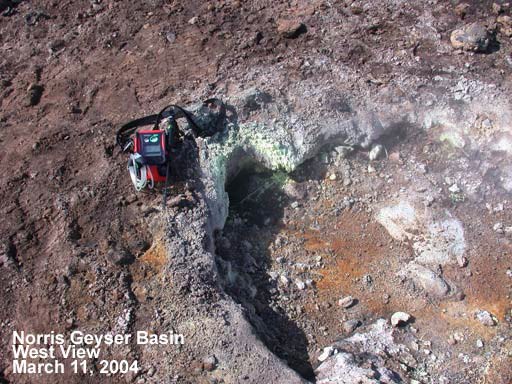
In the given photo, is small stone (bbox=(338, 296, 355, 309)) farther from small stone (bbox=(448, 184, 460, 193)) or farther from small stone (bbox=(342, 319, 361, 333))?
small stone (bbox=(448, 184, 460, 193))

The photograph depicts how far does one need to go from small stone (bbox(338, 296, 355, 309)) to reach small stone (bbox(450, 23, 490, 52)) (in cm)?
354

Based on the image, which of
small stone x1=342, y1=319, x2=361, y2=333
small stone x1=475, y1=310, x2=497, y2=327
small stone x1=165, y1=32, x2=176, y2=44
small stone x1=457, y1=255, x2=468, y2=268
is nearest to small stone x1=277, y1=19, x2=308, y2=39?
small stone x1=165, y1=32, x2=176, y2=44

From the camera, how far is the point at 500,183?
19.9ft

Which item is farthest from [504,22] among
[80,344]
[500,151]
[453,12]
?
[80,344]

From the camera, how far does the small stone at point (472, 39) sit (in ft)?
22.0

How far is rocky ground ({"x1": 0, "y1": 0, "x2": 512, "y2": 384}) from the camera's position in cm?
479

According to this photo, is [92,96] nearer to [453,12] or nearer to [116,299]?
[116,299]

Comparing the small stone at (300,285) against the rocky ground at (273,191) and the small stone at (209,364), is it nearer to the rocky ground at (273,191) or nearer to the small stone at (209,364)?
the rocky ground at (273,191)

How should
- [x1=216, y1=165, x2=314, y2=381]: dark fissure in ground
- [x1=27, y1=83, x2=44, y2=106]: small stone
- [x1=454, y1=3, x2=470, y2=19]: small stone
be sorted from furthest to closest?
1. [x1=454, y1=3, x2=470, y2=19]: small stone
2. [x1=27, y1=83, x2=44, y2=106]: small stone
3. [x1=216, y1=165, x2=314, y2=381]: dark fissure in ground

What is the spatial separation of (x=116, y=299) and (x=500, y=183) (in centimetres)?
422

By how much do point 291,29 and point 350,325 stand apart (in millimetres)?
3762

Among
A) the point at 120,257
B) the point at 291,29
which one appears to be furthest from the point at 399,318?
the point at 291,29

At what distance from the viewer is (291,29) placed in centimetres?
693

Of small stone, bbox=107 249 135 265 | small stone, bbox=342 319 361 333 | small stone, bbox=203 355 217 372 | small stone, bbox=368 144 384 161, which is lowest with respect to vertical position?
small stone, bbox=342 319 361 333
